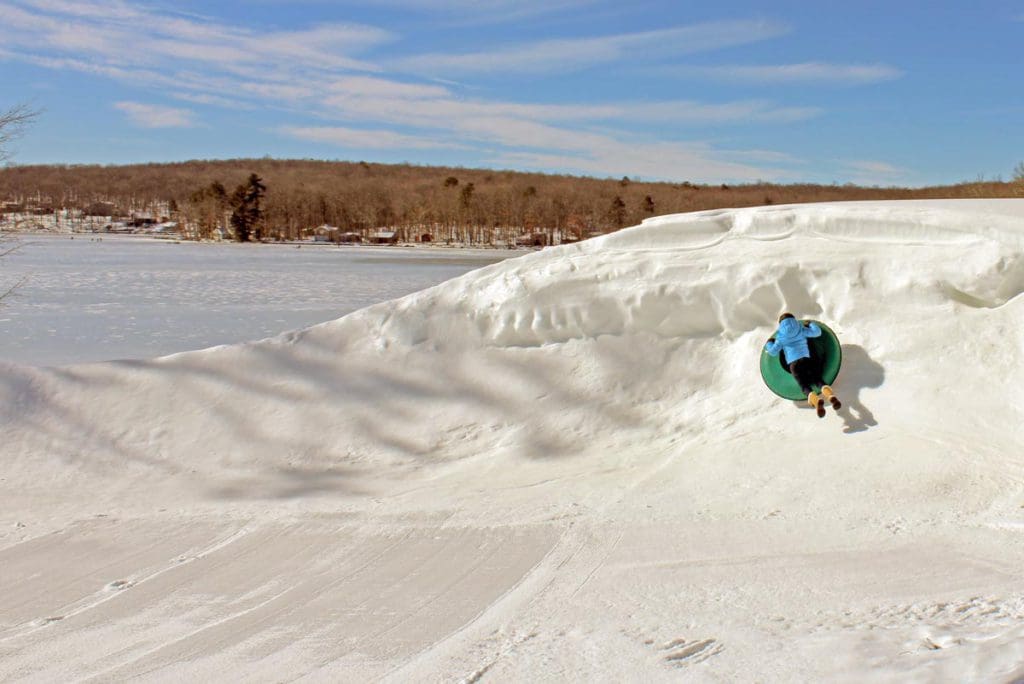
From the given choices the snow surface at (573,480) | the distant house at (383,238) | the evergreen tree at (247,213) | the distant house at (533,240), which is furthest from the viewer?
the distant house at (383,238)

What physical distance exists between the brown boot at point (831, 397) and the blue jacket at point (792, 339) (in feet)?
0.98

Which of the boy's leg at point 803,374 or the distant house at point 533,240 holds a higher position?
the distant house at point 533,240

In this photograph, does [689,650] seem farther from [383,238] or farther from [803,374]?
[383,238]

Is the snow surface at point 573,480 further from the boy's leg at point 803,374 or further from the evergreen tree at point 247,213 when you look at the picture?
the evergreen tree at point 247,213

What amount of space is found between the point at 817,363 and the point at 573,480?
1948 millimetres

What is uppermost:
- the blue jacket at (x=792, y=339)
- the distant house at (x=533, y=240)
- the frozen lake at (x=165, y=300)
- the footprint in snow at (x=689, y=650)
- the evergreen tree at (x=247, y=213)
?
the evergreen tree at (x=247, y=213)

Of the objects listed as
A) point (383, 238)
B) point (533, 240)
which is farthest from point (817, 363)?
point (383, 238)

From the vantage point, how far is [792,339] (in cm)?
679

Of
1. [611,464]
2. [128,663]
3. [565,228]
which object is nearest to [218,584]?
[128,663]

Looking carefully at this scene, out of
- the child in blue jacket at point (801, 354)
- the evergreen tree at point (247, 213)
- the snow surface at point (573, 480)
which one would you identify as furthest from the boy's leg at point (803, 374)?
the evergreen tree at point (247, 213)

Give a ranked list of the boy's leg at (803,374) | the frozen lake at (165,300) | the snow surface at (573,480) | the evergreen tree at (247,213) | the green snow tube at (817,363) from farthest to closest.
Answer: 1. the evergreen tree at (247,213)
2. the frozen lake at (165,300)
3. the green snow tube at (817,363)
4. the boy's leg at (803,374)
5. the snow surface at (573,480)

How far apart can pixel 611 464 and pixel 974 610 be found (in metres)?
3.08

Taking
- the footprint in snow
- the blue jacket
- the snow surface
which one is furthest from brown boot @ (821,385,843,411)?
the footprint in snow

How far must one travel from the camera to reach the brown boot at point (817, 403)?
6426mm
